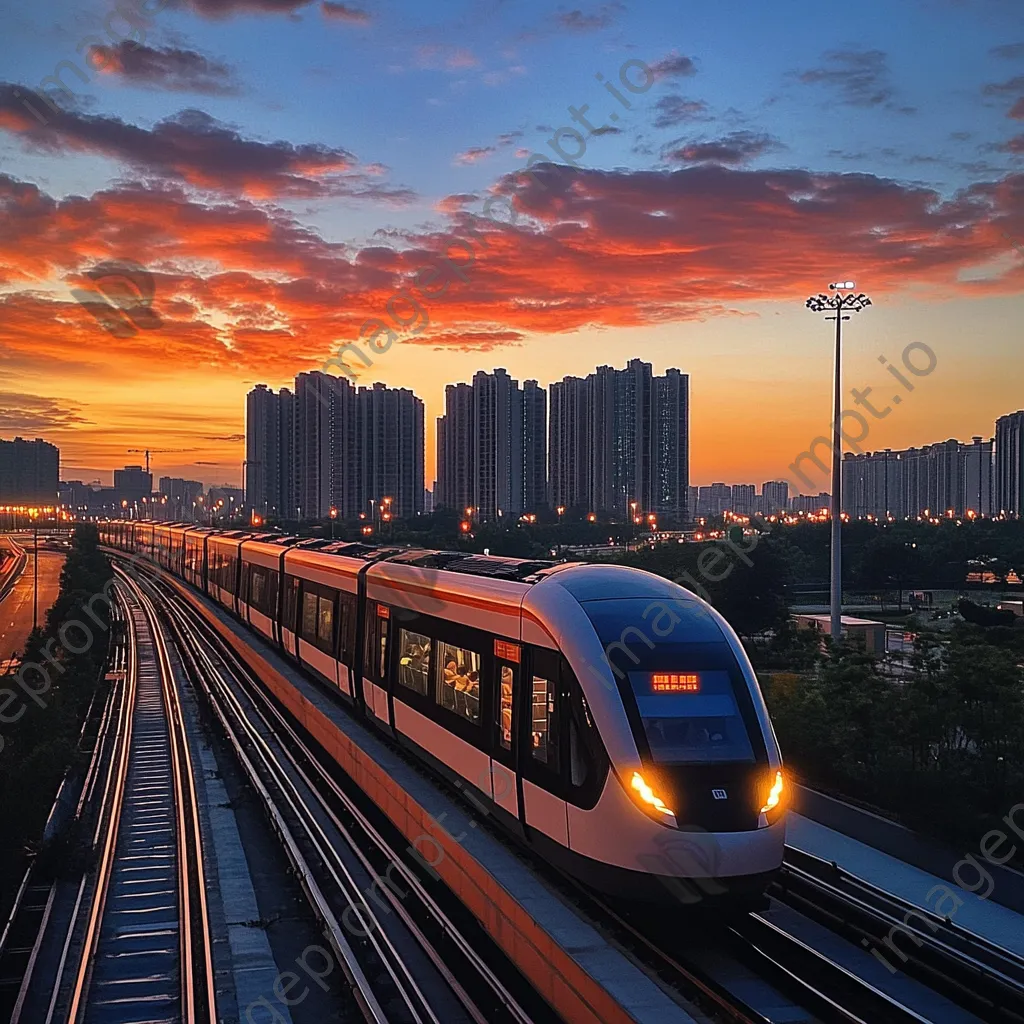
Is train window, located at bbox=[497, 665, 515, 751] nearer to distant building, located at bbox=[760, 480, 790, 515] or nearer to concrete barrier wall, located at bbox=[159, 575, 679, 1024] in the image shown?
concrete barrier wall, located at bbox=[159, 575, 679, 1024]

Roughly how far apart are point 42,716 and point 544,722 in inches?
537

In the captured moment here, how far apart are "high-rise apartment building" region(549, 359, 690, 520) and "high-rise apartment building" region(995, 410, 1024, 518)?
35.0 metres

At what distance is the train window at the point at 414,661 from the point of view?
12.3m

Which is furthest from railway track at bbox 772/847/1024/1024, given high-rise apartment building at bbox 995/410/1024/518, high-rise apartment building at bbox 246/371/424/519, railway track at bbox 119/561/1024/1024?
high-rise apartment building at bbox 995/410/1024/518

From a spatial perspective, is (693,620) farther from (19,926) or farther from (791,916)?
(19,926)

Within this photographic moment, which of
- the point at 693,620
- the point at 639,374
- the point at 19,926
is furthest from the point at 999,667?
the point at 639,374

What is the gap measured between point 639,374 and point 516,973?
93.9 m

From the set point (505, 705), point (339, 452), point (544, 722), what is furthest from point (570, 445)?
point (544, 722)

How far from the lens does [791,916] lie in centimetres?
909

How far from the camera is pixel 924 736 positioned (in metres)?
13.2

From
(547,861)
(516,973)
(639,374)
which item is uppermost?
(639,374)

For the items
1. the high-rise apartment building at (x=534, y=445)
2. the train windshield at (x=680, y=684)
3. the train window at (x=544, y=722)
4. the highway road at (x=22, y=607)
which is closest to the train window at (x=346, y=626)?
the train window at (x=544, y=722)

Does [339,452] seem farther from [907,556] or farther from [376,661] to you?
[376,661]

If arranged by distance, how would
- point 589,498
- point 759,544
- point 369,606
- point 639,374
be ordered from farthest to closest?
point 589,498, point 639,374, point 759,544, point 369,606
